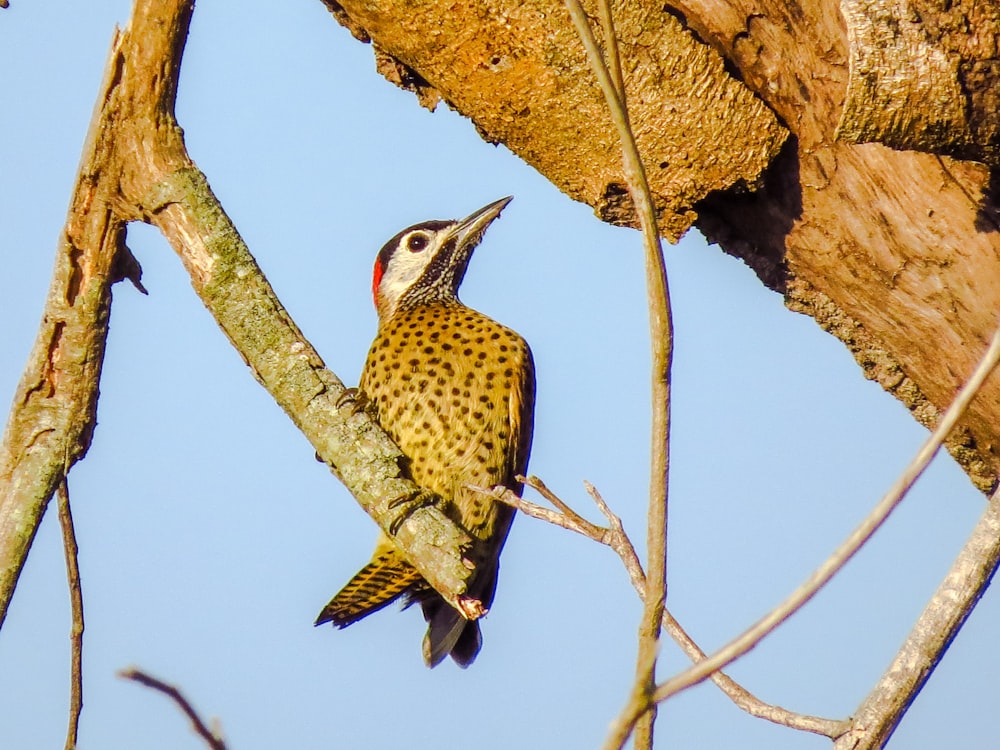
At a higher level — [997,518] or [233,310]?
[233,310]

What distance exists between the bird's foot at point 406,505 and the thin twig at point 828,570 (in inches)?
84.1

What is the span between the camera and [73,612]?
2.88 metres

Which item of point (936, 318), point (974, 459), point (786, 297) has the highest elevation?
point (786, 297)

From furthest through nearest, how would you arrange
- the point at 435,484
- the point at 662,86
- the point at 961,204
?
the point at 435,484 < the point at 662,86 < the point at 961,204

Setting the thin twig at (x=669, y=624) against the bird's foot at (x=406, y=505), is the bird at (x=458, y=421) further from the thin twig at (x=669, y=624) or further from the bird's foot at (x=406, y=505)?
the thin twig at (x=669, y=624)

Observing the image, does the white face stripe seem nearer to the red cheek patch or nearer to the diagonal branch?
the red cheek patch

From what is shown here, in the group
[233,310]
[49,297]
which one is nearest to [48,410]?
[49,297]

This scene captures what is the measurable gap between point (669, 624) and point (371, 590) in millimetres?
2064

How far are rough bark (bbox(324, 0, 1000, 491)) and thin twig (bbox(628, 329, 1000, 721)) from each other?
144 cm

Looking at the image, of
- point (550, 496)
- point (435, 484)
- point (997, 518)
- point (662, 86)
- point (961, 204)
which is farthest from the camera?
point (435, 484)

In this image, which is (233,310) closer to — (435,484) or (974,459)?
(435,484)

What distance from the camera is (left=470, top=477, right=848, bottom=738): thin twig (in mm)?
2580

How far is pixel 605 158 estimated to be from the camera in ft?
13.4

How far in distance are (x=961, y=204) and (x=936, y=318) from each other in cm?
37
